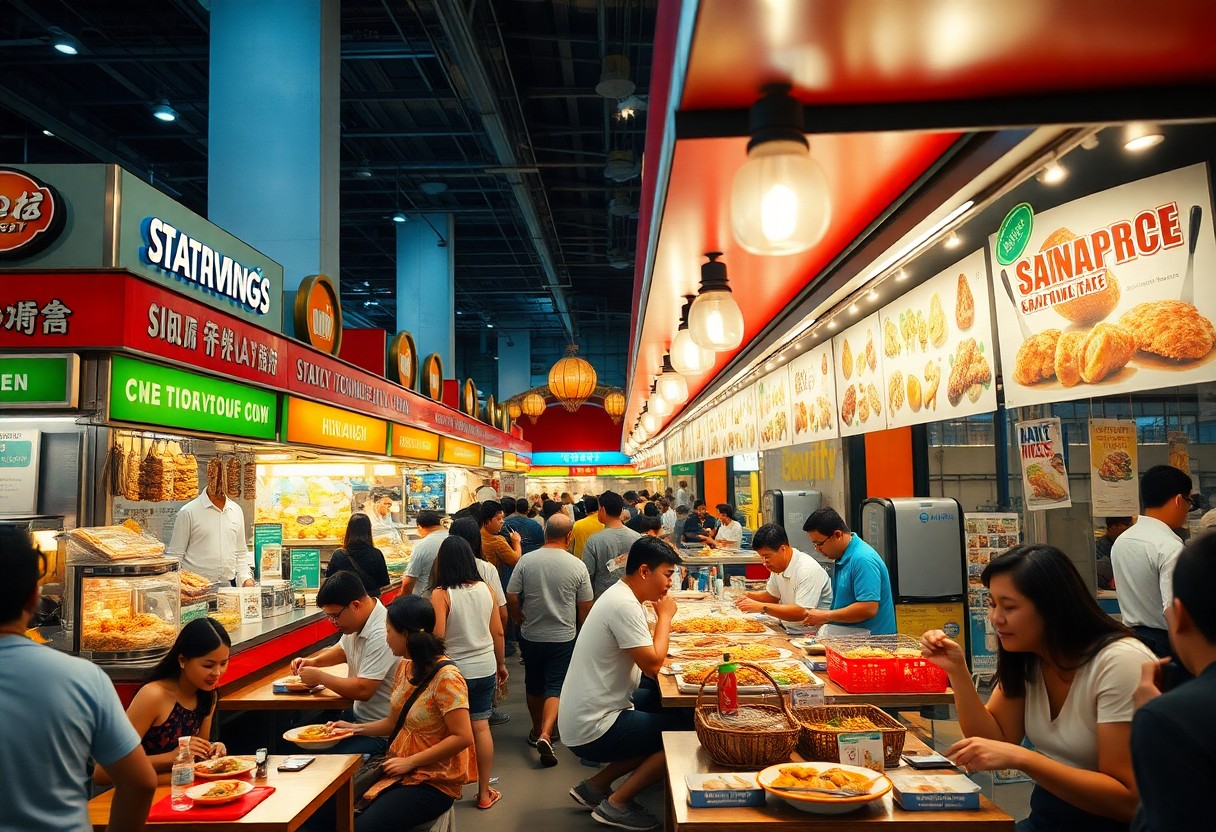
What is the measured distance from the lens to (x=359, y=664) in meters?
4.79

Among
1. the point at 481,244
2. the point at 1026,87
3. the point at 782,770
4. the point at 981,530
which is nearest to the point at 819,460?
the point at 981,530

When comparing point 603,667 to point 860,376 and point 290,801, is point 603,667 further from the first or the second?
point 860,376

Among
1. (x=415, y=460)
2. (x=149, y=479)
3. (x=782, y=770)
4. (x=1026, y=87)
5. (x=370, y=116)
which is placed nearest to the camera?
(x=1026, y=87)

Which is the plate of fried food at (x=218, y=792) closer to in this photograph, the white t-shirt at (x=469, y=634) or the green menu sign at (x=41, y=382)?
the green menu sign at (x=41, y=382)

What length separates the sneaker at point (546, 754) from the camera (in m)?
6.45

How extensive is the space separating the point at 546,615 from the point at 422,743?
118 inches

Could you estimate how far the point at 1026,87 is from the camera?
2.25 metres

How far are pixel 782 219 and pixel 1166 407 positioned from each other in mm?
11930

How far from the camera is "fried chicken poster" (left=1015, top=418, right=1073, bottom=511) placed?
14.5ft

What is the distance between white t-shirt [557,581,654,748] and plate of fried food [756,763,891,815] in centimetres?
157

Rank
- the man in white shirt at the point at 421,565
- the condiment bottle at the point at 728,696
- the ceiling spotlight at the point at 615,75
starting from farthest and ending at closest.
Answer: the ceiling spotlight at the point at 615,75 < the man in white shirt at the point at 421,565 < the condiment bottle at the point at 728,696

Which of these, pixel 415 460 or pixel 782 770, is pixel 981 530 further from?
pixel 415 460

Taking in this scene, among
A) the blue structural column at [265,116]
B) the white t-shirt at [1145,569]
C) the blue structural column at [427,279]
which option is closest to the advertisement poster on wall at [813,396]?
the white t-shirt at [1145,569]

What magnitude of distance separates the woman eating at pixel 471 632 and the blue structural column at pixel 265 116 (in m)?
3.68
